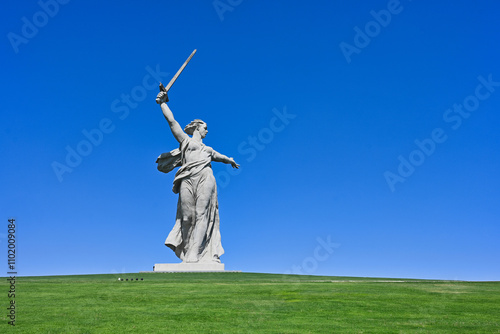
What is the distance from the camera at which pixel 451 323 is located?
12.5 m

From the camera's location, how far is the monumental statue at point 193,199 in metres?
28.1

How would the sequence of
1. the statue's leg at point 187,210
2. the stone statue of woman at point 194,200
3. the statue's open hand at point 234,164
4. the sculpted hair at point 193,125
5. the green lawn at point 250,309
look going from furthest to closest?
1. the statue's open hand at point 234,164
2. the sculpted hair at point 193,125
3. the statue's leg at point 187,210
4. the stone statue of woman at point 194,200
5. the green lawn at point 250,309

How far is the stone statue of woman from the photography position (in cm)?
2812

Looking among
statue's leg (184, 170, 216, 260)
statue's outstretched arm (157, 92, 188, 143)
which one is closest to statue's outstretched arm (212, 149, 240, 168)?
statue's leg (184, 170, 216, 260)

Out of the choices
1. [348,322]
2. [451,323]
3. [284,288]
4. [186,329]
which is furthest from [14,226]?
[451,323]

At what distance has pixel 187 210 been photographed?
2828 cm

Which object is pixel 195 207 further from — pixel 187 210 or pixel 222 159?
pixel 222 159

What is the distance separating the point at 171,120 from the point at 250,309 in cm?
1612

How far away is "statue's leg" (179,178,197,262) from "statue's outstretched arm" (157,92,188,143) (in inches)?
91.4

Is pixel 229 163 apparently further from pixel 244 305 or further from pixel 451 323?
pixel 451 323

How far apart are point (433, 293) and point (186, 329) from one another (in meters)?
8.77

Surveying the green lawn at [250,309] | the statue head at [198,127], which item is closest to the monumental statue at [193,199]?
the statue head at [198,127]

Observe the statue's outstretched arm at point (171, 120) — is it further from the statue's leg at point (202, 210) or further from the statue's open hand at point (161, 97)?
the statue's leg at point (202, 210)

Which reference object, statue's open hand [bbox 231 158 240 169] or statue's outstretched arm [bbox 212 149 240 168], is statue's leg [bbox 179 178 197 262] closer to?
statue's outstretched arm [bbox 212 149 240 168]
